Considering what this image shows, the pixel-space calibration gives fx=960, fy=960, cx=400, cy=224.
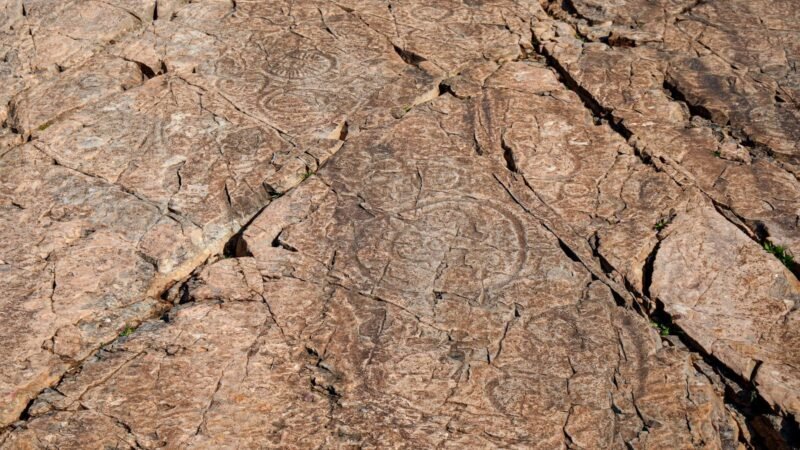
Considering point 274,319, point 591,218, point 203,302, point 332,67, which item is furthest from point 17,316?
point 591,218

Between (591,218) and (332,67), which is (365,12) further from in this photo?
(591,218)

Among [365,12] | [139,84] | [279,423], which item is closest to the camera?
[279,423]

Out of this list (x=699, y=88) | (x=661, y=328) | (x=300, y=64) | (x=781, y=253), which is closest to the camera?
(x=661, y=328)

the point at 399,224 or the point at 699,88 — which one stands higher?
the point at 699,88

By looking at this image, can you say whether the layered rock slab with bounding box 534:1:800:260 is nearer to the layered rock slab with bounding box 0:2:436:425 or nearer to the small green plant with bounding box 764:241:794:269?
the small green plant with bounding box 764:241:794:269

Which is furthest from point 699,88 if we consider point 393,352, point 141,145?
point 141,145

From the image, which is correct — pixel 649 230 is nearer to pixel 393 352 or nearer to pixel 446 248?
pixel 446 248

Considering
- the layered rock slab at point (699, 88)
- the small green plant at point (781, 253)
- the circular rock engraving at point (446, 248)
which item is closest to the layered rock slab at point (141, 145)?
the circular rock engraving at point (446, 248)
